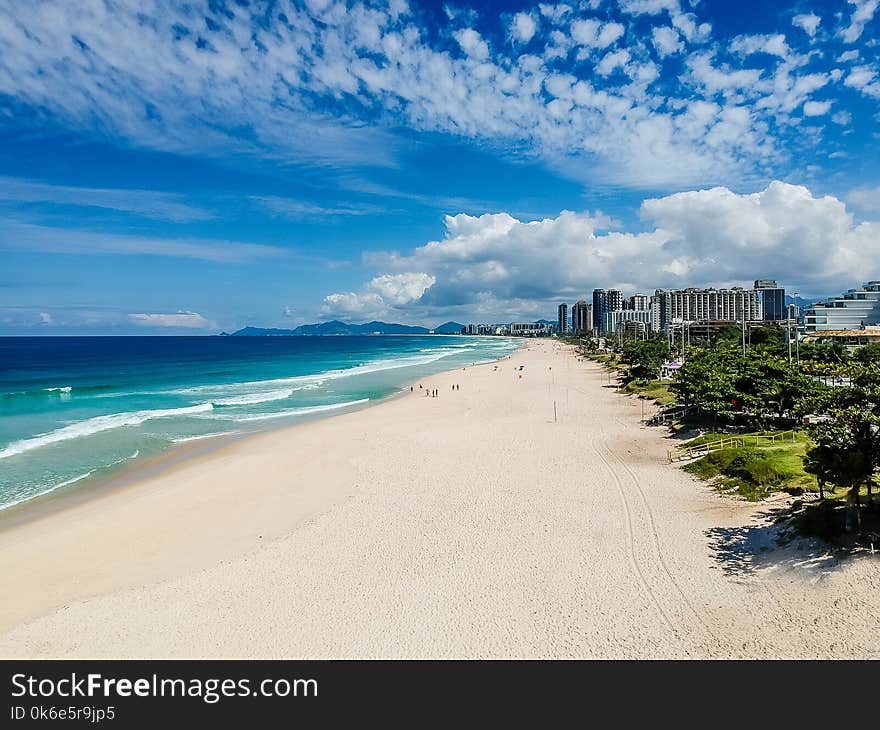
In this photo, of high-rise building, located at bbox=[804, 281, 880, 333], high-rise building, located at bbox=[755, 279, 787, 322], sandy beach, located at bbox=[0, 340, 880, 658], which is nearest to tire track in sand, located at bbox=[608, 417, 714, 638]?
sandy beach, located at bbox=[0, 340, 880, 658]

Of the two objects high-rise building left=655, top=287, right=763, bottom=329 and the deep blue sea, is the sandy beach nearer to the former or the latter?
the deep blue sea

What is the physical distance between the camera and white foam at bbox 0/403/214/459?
2862cm

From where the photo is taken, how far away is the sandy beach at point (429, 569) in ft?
32.0

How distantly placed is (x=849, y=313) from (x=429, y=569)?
371 feet

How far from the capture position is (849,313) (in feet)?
313

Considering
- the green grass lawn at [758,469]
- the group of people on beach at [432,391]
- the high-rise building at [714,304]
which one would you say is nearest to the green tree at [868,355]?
the green grass lawn at [758,469]

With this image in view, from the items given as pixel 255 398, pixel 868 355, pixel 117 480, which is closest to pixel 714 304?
pixel 868 355

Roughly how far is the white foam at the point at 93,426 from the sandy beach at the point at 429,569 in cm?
1195

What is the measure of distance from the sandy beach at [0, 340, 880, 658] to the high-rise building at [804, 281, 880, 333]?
97110 mm

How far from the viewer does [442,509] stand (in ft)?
56.4
